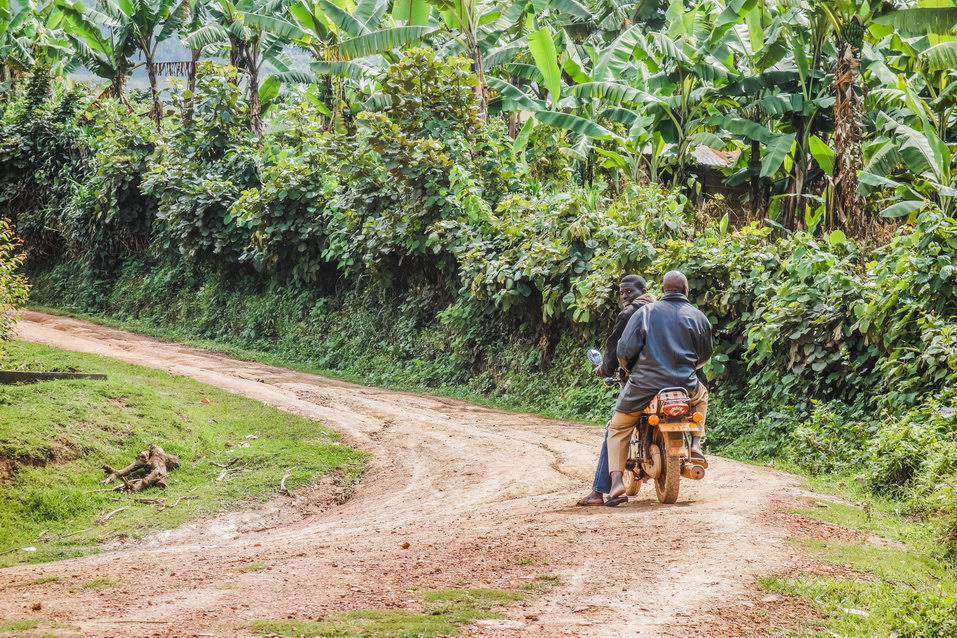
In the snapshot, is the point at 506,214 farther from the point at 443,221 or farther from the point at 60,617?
the point at 60,617

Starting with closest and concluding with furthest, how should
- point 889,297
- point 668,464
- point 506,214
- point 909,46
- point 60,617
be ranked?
point 60,617 < point 668,464 < point 889,297 < point 909,46 < point 506,214

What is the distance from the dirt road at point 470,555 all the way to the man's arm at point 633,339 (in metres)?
1.24

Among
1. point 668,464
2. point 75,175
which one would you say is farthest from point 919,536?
point 75,175

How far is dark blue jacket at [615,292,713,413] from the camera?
7.50m

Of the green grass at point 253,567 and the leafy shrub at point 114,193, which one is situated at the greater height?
the leafy shrub at point 114,193

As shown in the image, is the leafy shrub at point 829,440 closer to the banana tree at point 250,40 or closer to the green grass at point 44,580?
the green grass at point 44,580

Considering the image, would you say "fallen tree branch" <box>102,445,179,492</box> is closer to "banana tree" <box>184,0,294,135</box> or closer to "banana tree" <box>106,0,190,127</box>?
"banana tree" <box>184,0,294,135</box>

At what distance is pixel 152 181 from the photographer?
79.6ft

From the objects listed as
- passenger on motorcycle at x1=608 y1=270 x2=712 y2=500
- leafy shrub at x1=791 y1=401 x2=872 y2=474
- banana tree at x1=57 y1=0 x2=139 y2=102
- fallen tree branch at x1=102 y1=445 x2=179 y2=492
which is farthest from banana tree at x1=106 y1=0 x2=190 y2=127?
passenger on motorcycle at x1=608 y1=270 x2=712 y2=500

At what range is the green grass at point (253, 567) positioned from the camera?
5.78 metres

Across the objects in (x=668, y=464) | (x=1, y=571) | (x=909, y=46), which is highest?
(x=909, y=46)

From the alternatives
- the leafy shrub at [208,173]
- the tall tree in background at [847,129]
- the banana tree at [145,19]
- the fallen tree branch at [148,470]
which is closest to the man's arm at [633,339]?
the fallen tree branch at [148,470]

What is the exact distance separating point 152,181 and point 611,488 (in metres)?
19.6

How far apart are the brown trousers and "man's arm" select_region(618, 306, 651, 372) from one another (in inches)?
18.7
